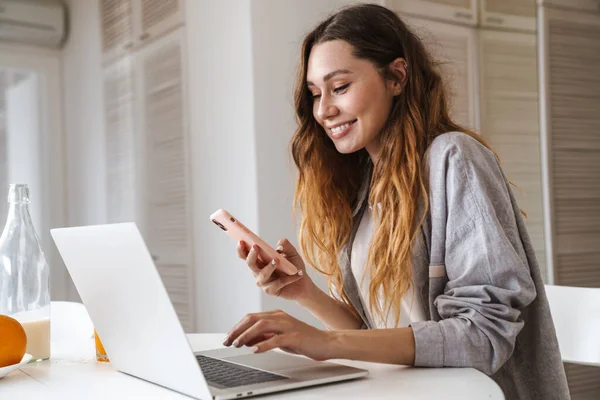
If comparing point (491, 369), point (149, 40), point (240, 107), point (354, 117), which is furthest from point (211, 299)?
point (491, 369)

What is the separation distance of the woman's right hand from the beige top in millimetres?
105

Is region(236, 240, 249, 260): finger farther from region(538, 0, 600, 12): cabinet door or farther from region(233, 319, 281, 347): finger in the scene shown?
region(538, 0, 600, 12): cabinet door

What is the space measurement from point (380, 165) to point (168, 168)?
8.06ft

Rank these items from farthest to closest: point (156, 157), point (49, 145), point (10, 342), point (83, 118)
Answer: point (49, 145)
point (83, 118)
point (156, 157)
point (10, 342)

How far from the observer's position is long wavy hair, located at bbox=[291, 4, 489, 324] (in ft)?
4.11

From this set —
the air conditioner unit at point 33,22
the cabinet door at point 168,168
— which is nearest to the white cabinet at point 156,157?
the cabinet door at point 168,168

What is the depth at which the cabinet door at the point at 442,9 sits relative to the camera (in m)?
2.91

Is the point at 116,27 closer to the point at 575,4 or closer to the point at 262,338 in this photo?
the point at 575,4

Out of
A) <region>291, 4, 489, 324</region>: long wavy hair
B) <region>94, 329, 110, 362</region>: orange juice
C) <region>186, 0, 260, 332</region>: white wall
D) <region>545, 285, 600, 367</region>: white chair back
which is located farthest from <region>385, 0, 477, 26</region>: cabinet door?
<region>94, 329, 110, 362</region>: orange juice

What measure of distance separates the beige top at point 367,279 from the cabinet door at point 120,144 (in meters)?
2.74

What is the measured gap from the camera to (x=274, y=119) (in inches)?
114

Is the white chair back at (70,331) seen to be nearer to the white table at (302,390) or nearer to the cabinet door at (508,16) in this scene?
the white table at (302,390)

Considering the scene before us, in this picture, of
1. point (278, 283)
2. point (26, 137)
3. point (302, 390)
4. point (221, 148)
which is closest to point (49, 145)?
point (26, 137)

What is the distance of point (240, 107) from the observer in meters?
2.96
